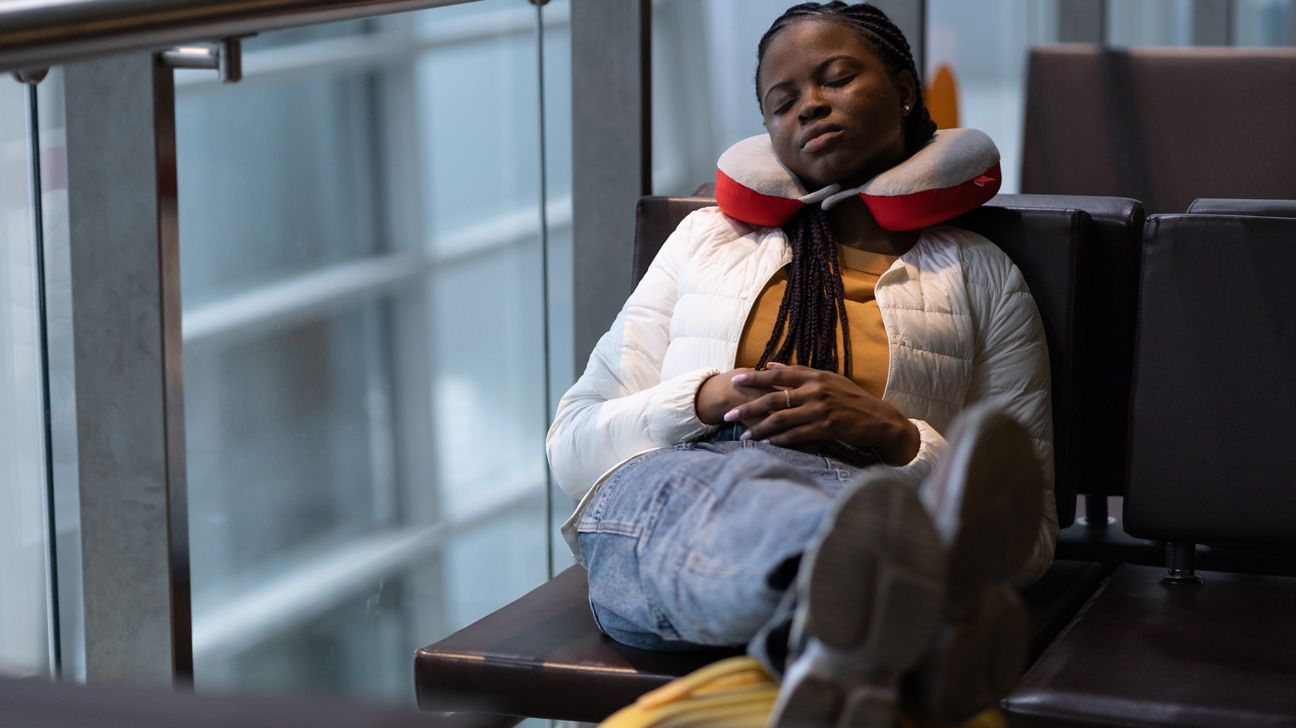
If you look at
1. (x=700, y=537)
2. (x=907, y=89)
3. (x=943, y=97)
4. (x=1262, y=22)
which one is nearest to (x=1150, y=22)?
(x=1262, y=22)

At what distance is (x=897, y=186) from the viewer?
189 cm

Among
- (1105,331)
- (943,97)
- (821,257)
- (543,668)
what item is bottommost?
(543,668)

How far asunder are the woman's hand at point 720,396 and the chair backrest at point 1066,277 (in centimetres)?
42

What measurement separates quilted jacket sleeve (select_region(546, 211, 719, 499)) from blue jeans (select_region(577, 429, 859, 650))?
5cm

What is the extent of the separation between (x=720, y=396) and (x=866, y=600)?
0.66 m

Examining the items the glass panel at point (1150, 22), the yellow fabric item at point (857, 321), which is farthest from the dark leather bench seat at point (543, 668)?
the glass panel at point (1150, 22)

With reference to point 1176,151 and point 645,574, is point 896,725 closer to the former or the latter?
point 645,574

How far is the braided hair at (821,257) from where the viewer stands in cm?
186

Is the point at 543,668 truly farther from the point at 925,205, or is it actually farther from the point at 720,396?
the point at 925,205

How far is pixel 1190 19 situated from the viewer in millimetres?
6797

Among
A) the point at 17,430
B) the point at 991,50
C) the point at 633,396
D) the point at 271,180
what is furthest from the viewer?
the point at 991,50

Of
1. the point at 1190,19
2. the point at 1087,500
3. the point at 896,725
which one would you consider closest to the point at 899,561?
the point at 896,725

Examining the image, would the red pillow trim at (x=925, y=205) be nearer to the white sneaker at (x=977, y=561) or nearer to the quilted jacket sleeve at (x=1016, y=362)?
the quilted jacket sleeve at (x=1016, y=362)

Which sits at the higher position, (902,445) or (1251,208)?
(1251,208)
